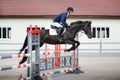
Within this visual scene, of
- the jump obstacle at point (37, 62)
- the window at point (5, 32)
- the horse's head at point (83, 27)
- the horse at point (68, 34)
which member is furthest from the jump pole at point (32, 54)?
the window at point (5, 32)

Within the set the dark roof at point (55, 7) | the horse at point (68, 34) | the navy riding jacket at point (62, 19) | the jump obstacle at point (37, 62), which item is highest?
the dark roof at point (55, 7)

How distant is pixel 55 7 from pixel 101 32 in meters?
3.86

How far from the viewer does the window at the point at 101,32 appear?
29.8m

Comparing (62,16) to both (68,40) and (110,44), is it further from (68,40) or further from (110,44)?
(110,44)

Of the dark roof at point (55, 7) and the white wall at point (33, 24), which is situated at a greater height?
the dark roof at point (55, 7)

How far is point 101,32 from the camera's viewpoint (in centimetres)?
2992

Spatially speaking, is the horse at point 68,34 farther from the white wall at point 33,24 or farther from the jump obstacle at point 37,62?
the white wall at point 33,24

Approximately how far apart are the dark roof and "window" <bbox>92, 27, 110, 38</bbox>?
3.74ft

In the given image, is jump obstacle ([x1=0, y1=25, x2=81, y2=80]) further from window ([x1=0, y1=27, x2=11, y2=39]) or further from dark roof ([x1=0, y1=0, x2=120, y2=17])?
window ([x1=0, y1=27, x2=11, y2=39])

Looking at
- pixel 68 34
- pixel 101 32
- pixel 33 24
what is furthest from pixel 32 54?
pixel 101 32

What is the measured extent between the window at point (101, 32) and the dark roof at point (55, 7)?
A: 3.74ft

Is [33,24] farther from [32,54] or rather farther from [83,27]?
[32,54]

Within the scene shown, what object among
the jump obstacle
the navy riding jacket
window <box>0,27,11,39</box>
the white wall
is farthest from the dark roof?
the jump obstacle

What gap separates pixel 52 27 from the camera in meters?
15.5
